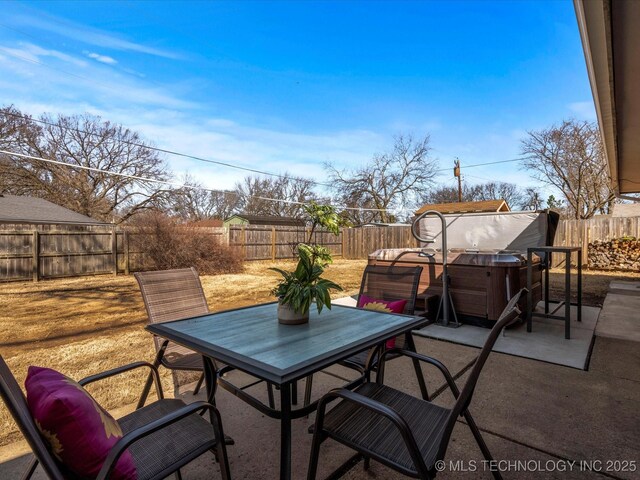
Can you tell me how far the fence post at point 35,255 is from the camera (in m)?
8.03

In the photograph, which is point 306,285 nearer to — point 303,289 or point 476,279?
point 303,289

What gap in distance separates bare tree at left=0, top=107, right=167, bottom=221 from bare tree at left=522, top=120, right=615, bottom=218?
762 inches

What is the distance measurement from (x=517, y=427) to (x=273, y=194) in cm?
2582

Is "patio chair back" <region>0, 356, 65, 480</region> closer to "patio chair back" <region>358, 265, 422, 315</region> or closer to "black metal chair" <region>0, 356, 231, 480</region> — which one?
"black metal chair" <region>0, 356, 231, 480</region>

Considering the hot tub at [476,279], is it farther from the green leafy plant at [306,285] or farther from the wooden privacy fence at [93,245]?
the wooden privacy fence at [93,245]

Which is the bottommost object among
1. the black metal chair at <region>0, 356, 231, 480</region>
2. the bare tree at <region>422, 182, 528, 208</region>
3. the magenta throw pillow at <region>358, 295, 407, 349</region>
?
the black metal chair at <region>0, 356, 231, 480</region>

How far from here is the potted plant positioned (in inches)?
69.8

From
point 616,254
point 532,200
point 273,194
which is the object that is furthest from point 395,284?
point 532,200

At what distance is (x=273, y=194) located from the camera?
26.8 metres

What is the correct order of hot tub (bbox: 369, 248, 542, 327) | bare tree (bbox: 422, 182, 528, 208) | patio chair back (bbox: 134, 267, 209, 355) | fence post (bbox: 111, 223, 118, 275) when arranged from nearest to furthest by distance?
1. patio chair back (bbox: 134, 267, 209, 355)
2. hot tub (bbox: 369, 248, 542, 327)
3. fence post (bbox: 111, 223, 118, 275)
4. bare tree (bbox: 422, 182, 528, 208)

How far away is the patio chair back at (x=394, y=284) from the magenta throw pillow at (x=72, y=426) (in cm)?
189

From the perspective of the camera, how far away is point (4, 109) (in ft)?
40.9

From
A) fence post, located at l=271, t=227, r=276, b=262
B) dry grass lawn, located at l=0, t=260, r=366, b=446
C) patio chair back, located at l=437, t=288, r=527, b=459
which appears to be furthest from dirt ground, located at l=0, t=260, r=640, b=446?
fence post, located at l=271, t=227, r=276, b=262

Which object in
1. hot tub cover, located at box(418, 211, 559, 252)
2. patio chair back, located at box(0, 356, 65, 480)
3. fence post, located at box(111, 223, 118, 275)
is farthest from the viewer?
fence post, located at box(111, 223, 118, 275)
